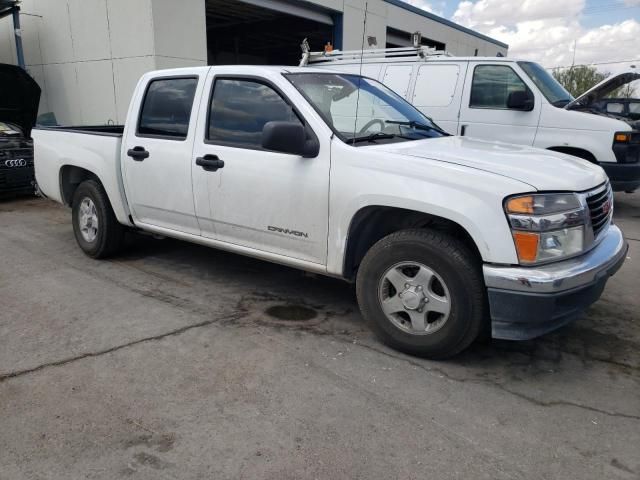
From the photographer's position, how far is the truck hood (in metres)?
3.17

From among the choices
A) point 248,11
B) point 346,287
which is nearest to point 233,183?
point 346,287

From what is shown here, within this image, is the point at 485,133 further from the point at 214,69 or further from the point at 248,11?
the point at 248,11

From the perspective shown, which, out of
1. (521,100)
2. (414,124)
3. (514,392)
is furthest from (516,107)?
(514,392)

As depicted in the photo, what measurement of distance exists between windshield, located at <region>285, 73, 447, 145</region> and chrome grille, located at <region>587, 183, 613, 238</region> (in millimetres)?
1344

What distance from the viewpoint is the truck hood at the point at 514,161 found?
3.17 meters

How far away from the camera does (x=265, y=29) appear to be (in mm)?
19500

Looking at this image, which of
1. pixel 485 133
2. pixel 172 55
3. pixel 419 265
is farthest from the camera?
pixel 172 55

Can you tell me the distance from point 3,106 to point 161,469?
462 inches

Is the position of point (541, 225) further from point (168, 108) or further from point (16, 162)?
point (16, 162)

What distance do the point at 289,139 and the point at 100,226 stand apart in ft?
9.19

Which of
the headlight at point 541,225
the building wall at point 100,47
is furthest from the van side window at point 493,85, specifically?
the building wall at point 100,47

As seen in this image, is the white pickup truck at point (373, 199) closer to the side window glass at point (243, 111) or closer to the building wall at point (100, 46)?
the side window glass at point (243, 111)

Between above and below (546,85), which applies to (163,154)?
below

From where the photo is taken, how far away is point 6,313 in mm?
4168
